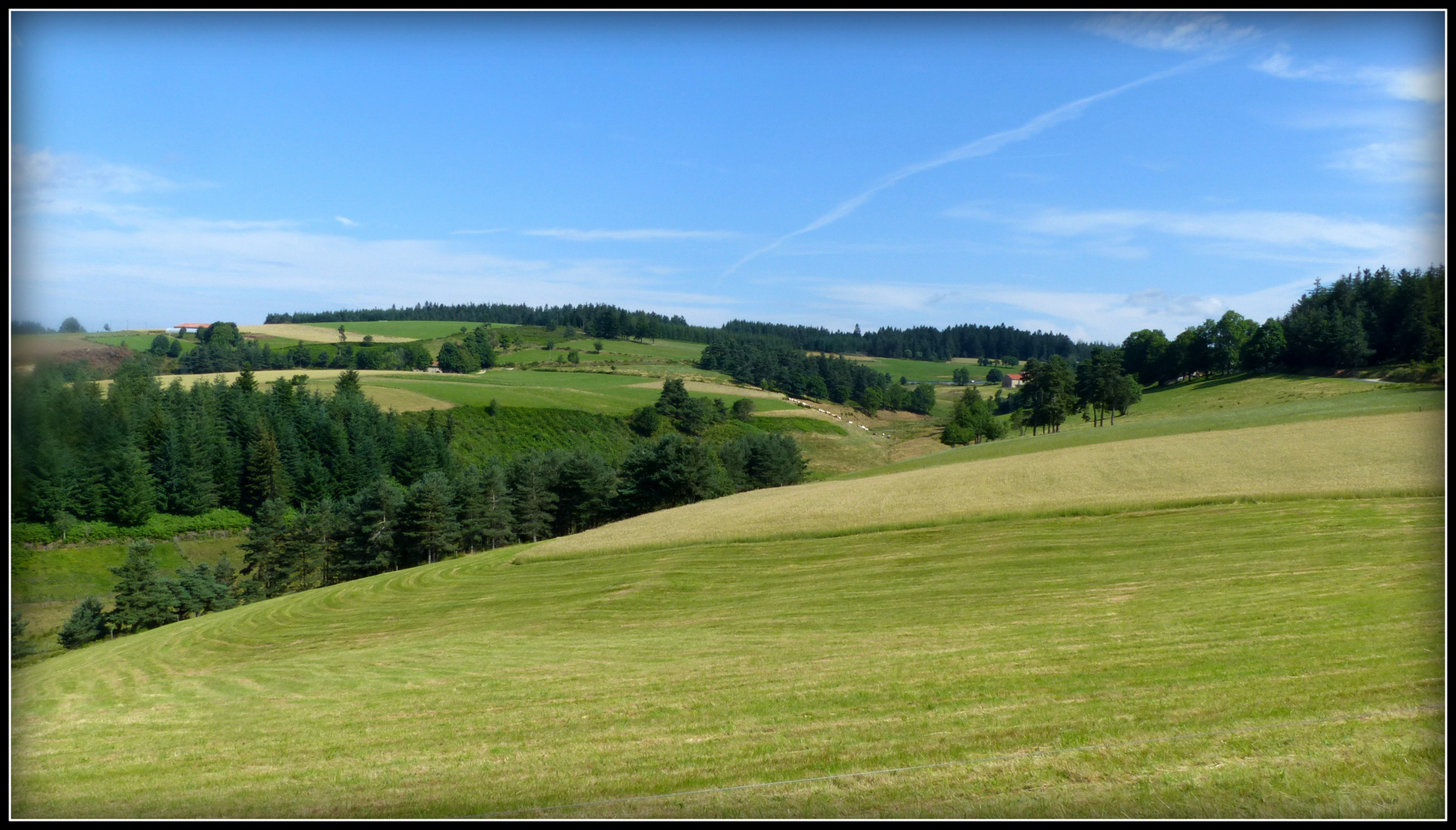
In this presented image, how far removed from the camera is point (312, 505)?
74.8 meters

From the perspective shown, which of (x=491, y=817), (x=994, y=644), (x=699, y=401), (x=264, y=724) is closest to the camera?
(x=491, y=817)

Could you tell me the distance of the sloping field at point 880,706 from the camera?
793 cm

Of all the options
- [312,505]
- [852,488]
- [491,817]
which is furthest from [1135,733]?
[312,505]

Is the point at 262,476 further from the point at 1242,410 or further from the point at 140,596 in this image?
the point at 1242,410

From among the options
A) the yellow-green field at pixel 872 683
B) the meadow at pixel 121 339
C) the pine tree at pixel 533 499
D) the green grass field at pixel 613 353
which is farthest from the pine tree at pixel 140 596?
the green grass field at pixel 613 353

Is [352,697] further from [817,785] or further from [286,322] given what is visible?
[286,322]

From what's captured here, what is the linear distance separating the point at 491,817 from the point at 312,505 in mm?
76961

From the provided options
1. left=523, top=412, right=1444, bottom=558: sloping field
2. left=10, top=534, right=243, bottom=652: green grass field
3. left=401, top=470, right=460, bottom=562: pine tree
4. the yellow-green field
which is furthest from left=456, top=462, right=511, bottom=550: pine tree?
the yellow-green field

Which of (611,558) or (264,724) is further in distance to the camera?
(611,558)

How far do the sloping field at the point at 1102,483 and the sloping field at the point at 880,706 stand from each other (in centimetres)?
619

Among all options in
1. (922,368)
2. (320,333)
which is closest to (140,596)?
(320,333)

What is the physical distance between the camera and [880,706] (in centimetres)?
1074

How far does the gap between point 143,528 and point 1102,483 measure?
182 ft

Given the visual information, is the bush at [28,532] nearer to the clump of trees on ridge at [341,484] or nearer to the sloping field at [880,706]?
the sloping field at [880,706]
